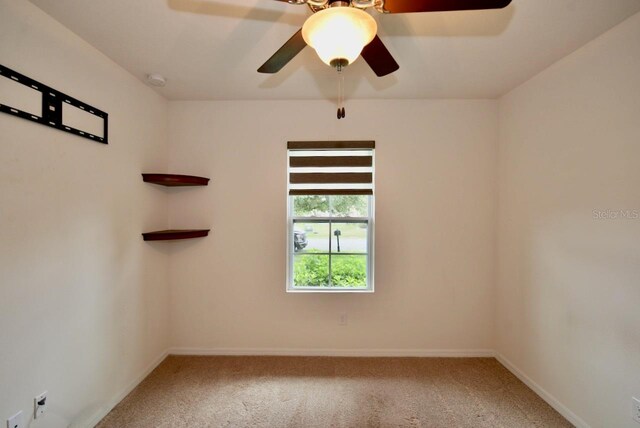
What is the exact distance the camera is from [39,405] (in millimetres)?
1405

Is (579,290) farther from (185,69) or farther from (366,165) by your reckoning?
(185,69)

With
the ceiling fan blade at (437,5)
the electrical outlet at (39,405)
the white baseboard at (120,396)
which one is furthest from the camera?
the white baseboard at (120,396)

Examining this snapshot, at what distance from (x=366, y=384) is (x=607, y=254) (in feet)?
6.00

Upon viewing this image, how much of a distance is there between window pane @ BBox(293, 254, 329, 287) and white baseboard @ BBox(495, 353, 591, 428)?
1.71 metres

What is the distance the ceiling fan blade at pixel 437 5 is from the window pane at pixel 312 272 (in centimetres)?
203

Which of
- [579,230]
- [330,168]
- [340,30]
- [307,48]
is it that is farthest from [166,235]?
[579,230]

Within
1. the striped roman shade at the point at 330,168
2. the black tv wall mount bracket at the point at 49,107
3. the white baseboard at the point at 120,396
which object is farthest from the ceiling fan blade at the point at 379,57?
the white baseboard at the point at 120,396

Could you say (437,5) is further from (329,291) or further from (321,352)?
(321,352)

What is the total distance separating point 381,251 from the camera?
2520 millimetres

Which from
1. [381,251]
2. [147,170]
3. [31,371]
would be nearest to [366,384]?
[381,251]

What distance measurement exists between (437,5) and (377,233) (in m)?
1.82

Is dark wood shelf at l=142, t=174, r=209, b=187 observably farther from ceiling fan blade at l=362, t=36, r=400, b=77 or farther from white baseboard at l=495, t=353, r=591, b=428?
white baseboard at l=495, t=353, r=591, b=428

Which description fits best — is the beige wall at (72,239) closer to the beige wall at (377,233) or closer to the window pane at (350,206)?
the beige wall at (377,233)

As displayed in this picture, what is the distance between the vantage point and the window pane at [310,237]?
8.56ft
